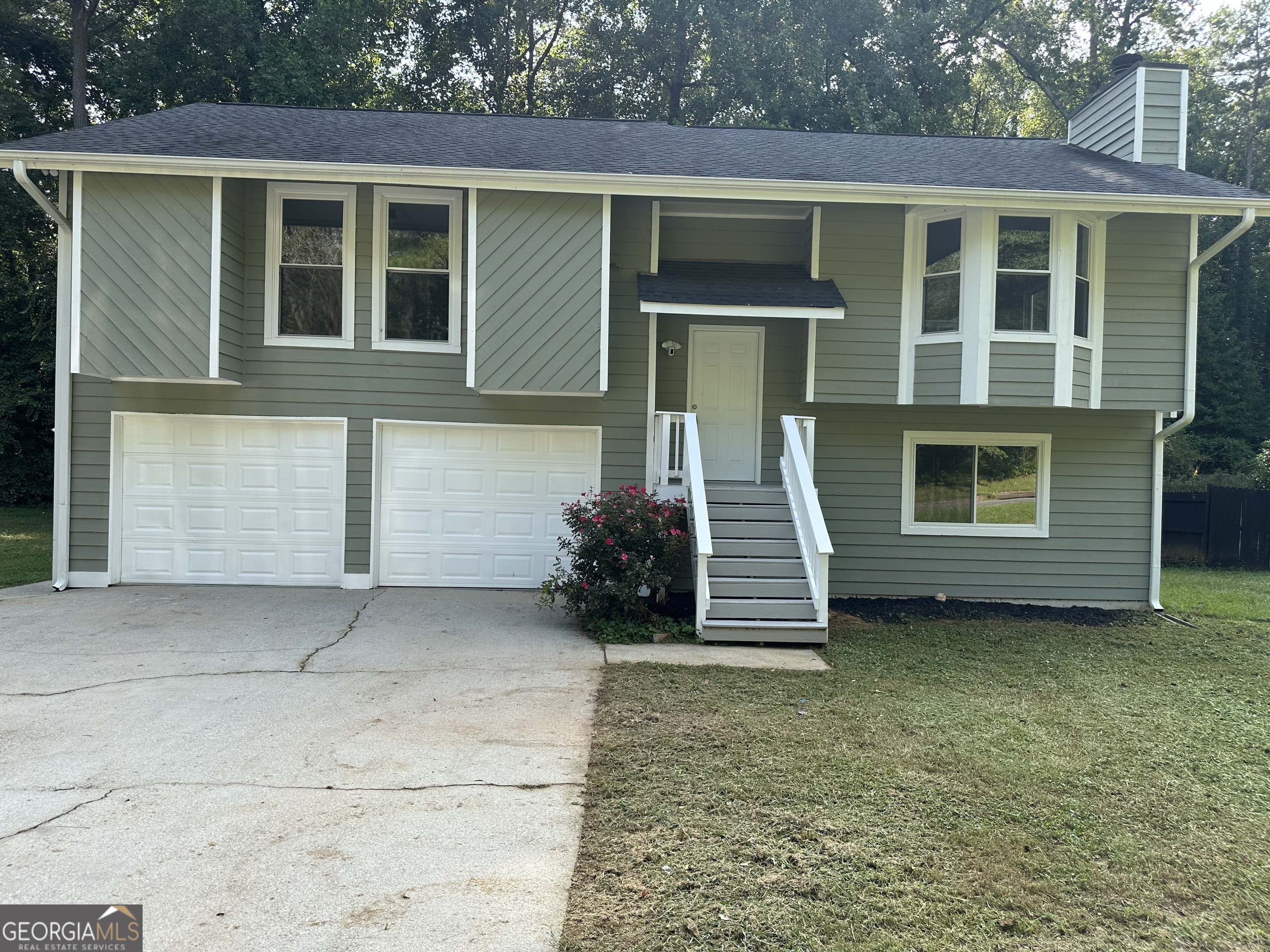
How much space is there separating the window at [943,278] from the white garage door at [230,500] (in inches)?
267

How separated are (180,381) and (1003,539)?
366 inches

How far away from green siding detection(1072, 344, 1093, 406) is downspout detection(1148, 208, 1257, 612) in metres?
1.06

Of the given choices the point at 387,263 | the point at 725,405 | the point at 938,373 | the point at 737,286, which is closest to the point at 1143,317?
the point at 938,373

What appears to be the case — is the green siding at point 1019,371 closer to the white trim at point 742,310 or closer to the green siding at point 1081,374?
the green siding at point 1081,374

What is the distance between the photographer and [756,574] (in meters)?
7.91

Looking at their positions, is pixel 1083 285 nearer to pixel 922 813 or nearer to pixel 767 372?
pixel 767 372

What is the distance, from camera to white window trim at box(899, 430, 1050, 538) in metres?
9.86

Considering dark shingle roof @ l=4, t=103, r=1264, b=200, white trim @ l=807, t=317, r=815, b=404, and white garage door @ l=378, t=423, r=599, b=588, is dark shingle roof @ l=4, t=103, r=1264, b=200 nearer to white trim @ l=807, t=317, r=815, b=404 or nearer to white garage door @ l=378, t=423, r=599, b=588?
white trim @ l=807, t=317, r=815, b=404

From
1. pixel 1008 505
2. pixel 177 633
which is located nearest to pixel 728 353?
pixel 1008 505

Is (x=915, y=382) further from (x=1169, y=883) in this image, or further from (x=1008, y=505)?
(x=1169, y=883)

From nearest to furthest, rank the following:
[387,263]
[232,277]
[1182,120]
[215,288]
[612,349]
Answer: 1. [215,288]
2. [232,277]
3. [387,263]
4. [612,349]
5. [1182,120]

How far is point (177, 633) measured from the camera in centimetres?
722

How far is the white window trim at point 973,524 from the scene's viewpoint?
9.86 m

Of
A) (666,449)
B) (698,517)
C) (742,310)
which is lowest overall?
(698,517)
